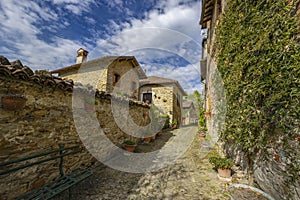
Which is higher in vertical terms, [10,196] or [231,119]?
[231,119]

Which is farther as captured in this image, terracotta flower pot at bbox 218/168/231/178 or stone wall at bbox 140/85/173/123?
stone wall at bbox 140/85/173/123

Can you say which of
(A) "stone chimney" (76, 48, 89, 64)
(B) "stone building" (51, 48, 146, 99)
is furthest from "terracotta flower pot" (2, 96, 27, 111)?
(A) "stone chimney" (76, 48, 89, 64)

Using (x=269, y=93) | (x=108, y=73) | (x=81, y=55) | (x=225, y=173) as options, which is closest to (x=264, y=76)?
(x=269, y=93)

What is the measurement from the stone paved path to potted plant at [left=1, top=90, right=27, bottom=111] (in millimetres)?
1467

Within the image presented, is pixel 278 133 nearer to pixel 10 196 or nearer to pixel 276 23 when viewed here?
pixel 276 23

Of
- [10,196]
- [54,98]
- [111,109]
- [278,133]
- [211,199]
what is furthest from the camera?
[111,109]

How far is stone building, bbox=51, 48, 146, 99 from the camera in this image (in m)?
9.72

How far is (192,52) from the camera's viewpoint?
6.57 metres

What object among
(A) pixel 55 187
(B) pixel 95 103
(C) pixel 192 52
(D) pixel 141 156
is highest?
(C) pixel 192 52

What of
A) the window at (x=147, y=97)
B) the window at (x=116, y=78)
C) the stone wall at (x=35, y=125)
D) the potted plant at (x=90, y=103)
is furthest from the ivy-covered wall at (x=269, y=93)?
the window at (x=147, y=97)

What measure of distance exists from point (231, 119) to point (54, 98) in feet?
12.0

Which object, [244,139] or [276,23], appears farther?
[244,139]

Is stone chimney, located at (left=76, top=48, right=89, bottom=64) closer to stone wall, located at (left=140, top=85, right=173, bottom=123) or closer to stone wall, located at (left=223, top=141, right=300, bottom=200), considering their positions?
stone wall, located at (left=140, top=85, right=173, bottom=123)

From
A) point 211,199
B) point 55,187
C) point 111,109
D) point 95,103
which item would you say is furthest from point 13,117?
point 211,199
